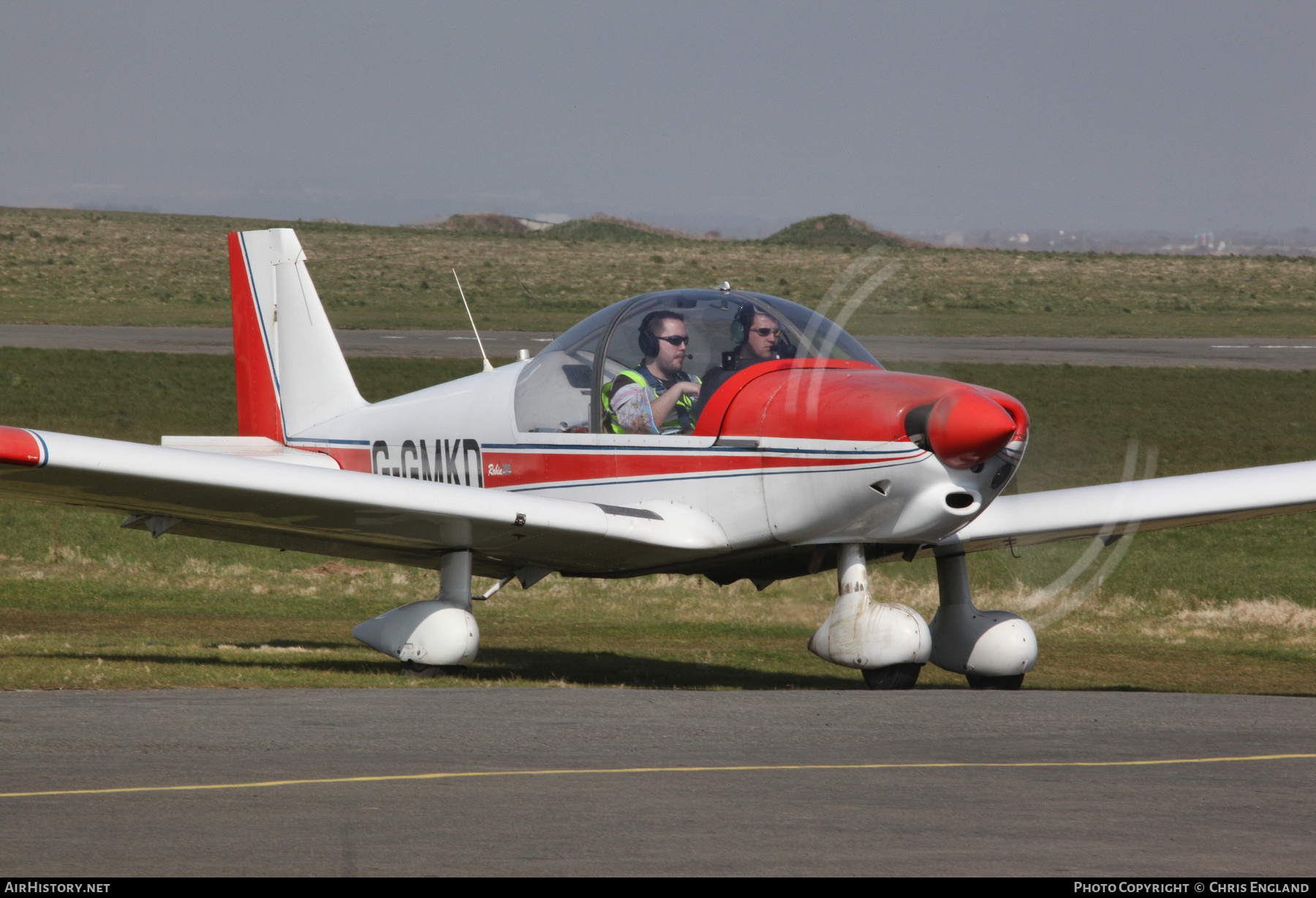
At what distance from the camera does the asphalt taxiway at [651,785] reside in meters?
4.57

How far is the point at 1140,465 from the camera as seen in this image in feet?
70.9

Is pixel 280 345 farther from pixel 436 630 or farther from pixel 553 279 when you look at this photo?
pixel 553 279

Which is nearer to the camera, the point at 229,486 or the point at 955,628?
the point at 229,486

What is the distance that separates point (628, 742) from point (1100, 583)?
10.7 meters

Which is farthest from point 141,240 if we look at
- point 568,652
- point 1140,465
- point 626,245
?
point 568,652

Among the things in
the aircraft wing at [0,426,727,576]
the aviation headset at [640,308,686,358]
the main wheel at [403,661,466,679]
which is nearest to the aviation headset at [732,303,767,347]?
the aviation headset at [640,308,686,358]

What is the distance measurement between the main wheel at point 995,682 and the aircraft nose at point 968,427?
85.4 inches

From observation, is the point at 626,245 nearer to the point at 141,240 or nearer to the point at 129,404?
the point at 141,240

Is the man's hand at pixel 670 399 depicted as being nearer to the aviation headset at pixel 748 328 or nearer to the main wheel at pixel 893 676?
the aviation headset at pixel 748 328

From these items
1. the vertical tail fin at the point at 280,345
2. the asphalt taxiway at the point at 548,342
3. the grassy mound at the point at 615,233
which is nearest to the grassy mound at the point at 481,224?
the grassy mound at the point at 615,233

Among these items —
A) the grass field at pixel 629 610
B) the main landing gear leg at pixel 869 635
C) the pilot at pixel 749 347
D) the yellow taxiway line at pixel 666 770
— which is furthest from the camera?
the grass field at pixel 629 610

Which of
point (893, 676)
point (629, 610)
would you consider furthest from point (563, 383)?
point (629, 610)

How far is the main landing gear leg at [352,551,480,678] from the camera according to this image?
9797 mm

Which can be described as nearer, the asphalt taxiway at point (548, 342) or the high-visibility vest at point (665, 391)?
the high-visibility vest at point (665, 391)
